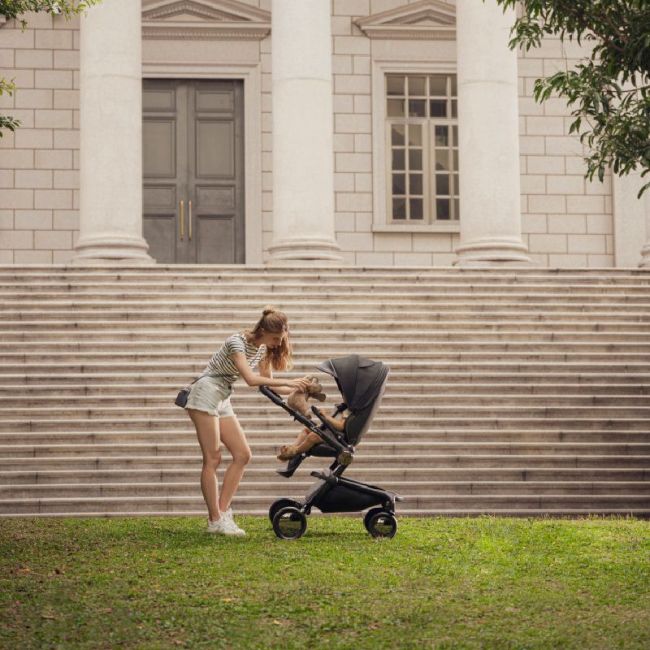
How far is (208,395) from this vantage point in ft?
32.1

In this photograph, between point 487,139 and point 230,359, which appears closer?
point 230,359

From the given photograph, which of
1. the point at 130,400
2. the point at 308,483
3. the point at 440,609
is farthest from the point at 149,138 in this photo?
the point at 440,609

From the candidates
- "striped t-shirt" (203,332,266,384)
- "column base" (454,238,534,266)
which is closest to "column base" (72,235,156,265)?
"column base" (454,238,534,266)

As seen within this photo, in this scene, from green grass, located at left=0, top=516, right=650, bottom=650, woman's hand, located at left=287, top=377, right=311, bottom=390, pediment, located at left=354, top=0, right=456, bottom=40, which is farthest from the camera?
pediment, located at left=354, top=0, right=456, bottom=40

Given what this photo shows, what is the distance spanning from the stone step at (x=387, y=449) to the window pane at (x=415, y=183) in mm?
11544

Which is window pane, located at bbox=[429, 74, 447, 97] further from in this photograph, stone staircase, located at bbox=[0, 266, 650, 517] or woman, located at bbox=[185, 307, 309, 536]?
woman, located at bbox=[185, 307, 309, 536]

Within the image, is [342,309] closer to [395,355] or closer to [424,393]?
[395,355]

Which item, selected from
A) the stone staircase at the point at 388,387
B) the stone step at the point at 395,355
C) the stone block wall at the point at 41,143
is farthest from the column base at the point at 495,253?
the stone block wall at the point at 41,143

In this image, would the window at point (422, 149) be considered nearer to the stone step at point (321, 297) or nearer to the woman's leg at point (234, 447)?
the stone step at point (321, 297)

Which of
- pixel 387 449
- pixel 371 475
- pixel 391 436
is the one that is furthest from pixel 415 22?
pixel 371 475

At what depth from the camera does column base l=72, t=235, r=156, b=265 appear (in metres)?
18.8

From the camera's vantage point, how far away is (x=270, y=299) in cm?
1711

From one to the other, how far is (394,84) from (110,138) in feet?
25.0

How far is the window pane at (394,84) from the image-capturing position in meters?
25.0
